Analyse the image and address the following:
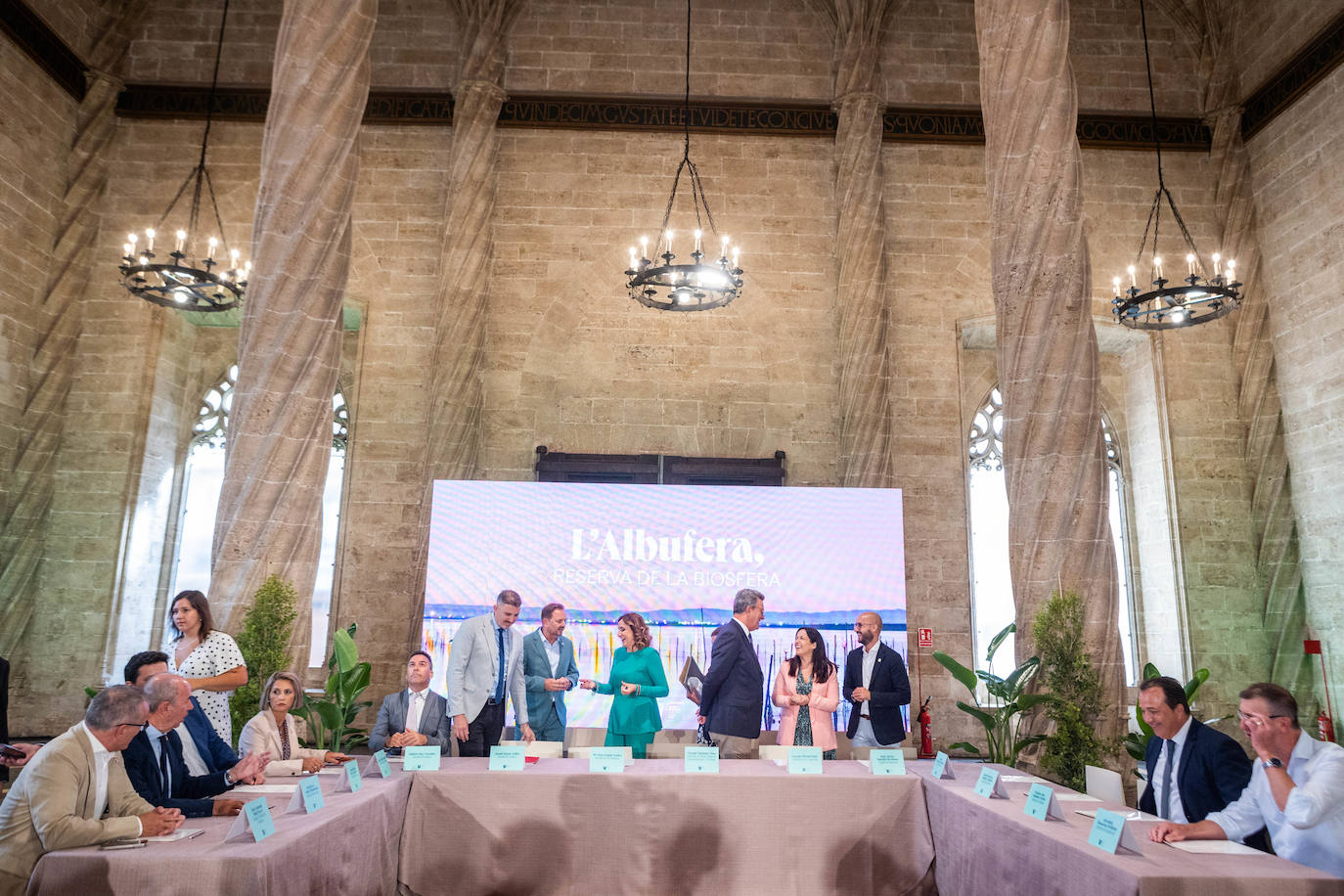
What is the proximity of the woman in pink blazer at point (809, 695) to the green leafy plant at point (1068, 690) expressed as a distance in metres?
1.30

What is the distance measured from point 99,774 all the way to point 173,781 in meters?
0.72

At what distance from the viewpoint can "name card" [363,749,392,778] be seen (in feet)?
13.8

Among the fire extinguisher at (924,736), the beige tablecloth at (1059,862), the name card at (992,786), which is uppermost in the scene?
the name card at (992,786)

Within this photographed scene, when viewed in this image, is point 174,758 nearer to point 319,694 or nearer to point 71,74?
point 319,694

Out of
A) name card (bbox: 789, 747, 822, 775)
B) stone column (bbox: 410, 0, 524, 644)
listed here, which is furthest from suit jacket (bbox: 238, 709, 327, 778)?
stone column (bbox: 410, 0, 524, 644)

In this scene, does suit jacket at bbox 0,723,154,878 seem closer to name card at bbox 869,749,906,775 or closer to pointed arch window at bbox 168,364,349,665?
name card at bbox 869,749,906,775

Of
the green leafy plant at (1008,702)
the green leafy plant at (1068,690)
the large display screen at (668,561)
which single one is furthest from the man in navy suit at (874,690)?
the green leafy plant at (1068,690)

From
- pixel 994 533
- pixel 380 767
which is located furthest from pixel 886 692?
pixel 994 533

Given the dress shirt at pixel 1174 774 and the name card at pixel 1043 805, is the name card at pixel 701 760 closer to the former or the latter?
the name card at pixel 1043 805

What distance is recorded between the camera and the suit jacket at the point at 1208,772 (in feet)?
12.1

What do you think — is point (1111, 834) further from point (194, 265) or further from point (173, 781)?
point (194, 265)

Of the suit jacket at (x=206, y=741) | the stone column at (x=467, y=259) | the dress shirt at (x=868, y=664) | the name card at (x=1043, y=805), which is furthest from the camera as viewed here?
the stone column at (x=467, y=259)

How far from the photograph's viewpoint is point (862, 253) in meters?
10.8

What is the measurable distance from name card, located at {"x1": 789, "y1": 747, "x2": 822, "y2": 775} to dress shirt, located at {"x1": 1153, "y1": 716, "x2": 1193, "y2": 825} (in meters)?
1.52
